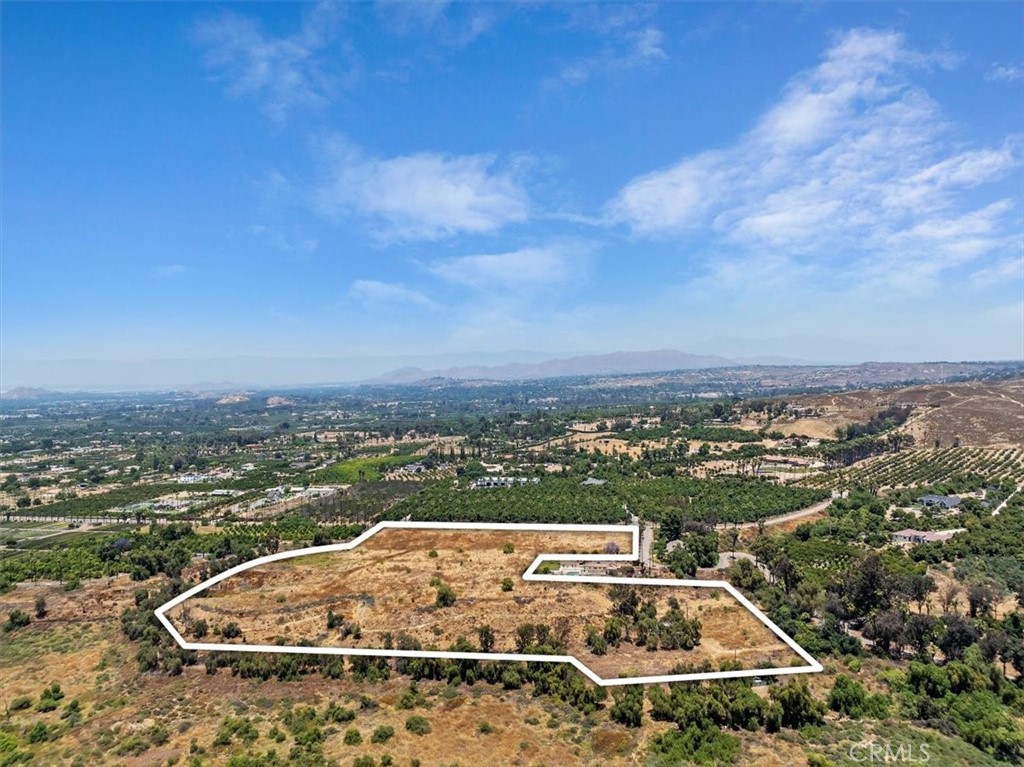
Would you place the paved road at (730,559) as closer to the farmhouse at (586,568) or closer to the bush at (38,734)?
the farmhouse at (586,568)

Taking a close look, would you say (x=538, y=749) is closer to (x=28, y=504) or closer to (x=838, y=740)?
(x=838, y=740)

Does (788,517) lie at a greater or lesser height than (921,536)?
lesser

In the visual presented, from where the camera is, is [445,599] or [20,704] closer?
[20,704]

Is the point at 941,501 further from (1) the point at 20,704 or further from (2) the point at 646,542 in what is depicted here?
(1) the point at 20,704

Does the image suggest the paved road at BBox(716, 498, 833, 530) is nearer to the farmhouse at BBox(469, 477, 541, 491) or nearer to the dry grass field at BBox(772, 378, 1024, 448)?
the farmhouse at BBox(469, 477, 541, 491)

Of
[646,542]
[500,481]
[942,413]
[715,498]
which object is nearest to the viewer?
[646,542]

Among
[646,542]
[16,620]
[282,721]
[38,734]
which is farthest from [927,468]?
[16,620]

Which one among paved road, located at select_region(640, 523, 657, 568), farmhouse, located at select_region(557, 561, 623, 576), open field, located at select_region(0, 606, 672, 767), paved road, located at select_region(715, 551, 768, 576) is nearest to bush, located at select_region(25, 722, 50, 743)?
open field, located at select_region(0, 606, 672, 767)
